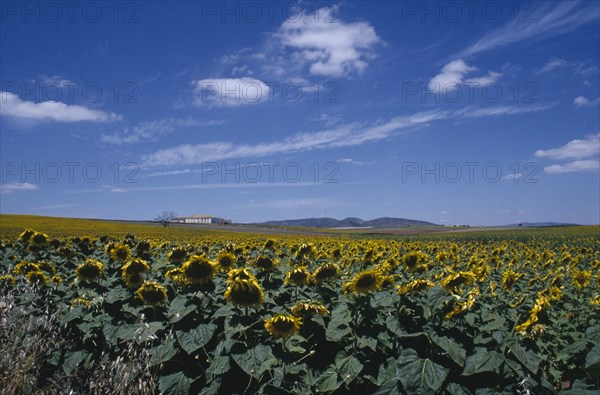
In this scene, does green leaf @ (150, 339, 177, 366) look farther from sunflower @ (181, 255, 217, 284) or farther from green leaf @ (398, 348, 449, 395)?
green leaf @ (398, 348, 449, 395)

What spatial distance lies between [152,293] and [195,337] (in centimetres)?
91

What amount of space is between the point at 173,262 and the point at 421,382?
12.9 ft

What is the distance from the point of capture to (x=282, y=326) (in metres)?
3.95

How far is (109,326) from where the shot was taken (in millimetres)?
4719

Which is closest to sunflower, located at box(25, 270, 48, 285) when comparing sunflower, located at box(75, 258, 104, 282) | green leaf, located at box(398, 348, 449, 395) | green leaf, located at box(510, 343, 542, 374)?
sunflower, located at box(75, 258, 104, 282)

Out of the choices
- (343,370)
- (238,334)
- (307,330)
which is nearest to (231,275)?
(238,334)

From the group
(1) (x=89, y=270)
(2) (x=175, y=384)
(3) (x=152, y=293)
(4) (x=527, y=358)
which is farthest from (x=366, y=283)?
(1) (x=89, y=270)

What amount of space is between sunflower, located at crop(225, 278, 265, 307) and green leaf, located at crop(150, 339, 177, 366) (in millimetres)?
721

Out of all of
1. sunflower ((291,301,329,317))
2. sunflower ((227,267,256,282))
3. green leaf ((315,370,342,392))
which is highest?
sunflower ((227,267,256,282))

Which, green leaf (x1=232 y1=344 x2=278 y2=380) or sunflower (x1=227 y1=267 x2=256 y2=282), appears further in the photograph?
sunflower (x1=227 y1=267 x2=256 y2=282)

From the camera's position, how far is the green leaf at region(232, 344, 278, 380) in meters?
3.65

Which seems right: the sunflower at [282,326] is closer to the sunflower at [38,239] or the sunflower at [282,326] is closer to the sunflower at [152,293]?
the sunflower at [152,293]

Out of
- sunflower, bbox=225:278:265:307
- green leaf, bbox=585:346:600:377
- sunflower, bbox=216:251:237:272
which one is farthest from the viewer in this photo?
sunflower, bbox=216:251:237:272

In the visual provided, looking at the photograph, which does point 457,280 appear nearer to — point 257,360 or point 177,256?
point 257,360
